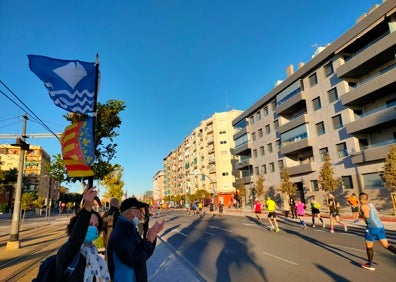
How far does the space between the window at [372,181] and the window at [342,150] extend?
312 centimetres

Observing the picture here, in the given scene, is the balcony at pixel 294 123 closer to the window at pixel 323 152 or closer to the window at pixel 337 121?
the window at pixel 337 121

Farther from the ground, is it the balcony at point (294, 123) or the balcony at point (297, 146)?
the balcony at point (294, 123)

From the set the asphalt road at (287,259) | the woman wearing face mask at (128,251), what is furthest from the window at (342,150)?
the woman wearing face mask at (128,251)

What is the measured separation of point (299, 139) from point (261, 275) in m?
32.1

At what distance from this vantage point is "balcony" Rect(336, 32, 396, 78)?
2397 cm

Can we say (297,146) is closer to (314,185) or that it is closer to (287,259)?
(314,185)

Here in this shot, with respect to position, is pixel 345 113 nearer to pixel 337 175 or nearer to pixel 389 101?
pixel 389 101

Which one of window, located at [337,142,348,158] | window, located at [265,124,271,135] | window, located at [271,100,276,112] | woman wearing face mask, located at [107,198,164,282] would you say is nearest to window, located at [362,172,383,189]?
window, located at [337,142,348,158]

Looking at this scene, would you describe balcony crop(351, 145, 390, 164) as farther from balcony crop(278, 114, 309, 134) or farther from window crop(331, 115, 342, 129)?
balcony crop(278, 114, 309, 134)

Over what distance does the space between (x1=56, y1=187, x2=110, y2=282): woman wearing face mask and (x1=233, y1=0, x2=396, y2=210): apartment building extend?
27207mm

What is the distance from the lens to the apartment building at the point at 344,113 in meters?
25.2

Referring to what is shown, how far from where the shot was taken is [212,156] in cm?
7625

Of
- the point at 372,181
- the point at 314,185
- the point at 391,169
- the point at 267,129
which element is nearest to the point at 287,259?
the point at 391,169

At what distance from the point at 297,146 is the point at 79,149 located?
114ft
